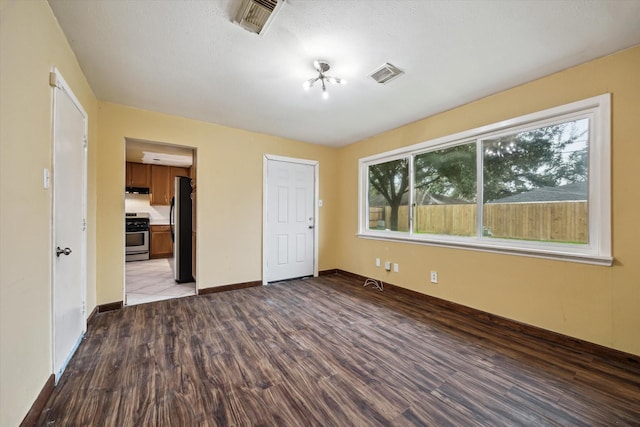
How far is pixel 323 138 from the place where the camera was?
14.6 feet

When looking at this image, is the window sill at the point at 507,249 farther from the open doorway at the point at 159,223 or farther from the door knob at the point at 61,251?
the door knob at the point at 61,251

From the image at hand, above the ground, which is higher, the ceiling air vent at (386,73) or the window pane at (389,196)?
the ceiling air vent at (386,73)

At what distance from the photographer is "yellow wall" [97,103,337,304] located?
3043mm

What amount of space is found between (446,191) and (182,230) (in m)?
4.26

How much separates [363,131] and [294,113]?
50.0 inches

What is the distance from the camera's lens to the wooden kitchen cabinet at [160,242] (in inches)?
257

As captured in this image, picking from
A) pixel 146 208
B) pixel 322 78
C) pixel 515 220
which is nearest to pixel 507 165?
pixel 515 220

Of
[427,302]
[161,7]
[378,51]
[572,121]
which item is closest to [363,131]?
[378,51]

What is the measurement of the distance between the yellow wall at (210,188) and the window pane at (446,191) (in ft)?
6.85

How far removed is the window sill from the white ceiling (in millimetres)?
1636

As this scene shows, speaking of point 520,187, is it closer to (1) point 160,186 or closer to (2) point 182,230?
(2) point 182,230

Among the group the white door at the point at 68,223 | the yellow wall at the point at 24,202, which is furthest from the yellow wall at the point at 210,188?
the yellow wall at the point at 24,202

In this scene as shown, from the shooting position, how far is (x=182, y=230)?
14.6 ft

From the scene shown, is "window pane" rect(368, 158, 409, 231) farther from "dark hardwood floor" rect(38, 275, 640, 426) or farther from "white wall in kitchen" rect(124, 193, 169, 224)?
"white wall in kitchen" rect(124, 193, 169, 224)
